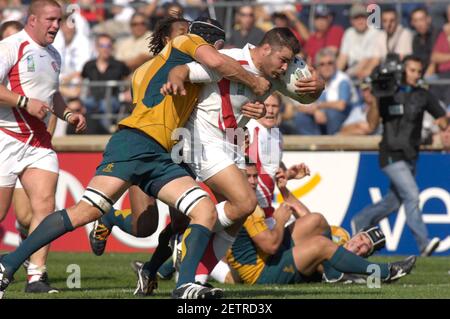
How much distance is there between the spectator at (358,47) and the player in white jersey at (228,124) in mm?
8832

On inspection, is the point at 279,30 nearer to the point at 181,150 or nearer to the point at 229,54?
the point at 229,54

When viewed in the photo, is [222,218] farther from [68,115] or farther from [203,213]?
[68,115]

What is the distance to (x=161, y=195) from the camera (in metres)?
9.02

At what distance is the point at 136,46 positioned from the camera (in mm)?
19672

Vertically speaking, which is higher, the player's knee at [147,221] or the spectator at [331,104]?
the player's knee at [147,221]

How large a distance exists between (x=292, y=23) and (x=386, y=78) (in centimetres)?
328

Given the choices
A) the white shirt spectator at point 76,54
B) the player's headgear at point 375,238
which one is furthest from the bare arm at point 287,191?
the white shirt spectator at point 76,54

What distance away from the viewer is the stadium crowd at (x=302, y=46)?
1778cm

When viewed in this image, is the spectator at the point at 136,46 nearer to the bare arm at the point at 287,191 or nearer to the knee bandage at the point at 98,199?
the bare arm at the point at 287,191

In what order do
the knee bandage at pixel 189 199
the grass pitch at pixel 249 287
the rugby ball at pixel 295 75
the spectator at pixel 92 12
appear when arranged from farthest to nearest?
the spectator at pixel 92 12, the grass pitch at pixel 249 287, the rugby ball at pixel 295 75, the knee bandage at pixel 189 199

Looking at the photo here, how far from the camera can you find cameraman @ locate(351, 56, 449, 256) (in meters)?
16.0

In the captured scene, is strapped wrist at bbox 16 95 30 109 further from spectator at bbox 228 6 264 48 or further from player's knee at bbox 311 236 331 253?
spectator at bbox 228 6 264 48

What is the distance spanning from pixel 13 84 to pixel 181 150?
6.63ft
